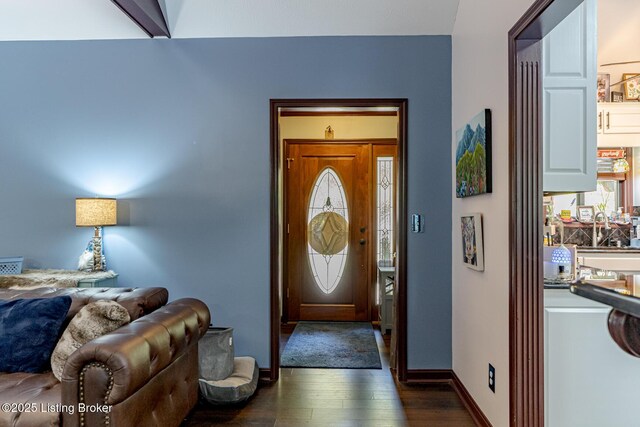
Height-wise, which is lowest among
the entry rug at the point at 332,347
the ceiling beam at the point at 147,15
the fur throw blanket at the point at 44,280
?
the entry rug at the point at 332,347

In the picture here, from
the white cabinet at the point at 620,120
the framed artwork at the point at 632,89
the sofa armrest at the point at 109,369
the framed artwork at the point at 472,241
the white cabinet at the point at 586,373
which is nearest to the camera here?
the sofa armrest at the point at 109,369

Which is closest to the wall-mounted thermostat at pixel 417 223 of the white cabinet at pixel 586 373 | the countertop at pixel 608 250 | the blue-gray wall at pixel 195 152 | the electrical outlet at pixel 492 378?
the blue-gray wall at pixel 195 152

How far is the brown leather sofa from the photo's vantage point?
1.69 meters

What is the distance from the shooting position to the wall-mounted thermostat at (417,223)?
3219 millimetres

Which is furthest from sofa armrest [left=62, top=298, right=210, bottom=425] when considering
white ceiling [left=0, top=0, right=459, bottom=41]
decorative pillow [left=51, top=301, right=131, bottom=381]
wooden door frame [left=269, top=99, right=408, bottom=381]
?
white ceiling [left=0, top=0, right=459, bottom=41]

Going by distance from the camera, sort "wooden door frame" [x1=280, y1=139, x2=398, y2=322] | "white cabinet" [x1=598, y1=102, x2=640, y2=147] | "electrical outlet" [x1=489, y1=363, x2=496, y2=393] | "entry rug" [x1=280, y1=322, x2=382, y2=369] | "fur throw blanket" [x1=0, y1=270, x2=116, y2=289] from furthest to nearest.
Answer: "wooden door frame" [x1=280, y1=139, x2=398, y2=322] → "white cabinet" [x1=598, y1=102, x2=640, y2=147] → "entry rug" [x1=280, y1=322, x2=382, y2=369] → "fur throw blanket" [x1=0, y1=270, x2=116, y2=289] → "electrical outlet" [x1=489, y1=363, x2=496, y2=393]

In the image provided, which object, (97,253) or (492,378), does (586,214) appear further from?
(97,253)

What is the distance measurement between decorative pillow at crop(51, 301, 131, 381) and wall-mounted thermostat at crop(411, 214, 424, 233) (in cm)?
211

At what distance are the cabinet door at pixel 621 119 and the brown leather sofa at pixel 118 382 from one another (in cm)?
398

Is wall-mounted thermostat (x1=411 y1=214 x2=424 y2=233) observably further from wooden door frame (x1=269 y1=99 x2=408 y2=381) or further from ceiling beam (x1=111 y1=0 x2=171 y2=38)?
ceiling beam (x1=111 y1=0 x2=171 y2=38)

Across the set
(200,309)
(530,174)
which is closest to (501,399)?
(530,174)

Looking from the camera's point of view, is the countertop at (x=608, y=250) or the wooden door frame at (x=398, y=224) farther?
the countertop at (x=608, y=250)

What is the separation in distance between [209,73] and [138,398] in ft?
7.93

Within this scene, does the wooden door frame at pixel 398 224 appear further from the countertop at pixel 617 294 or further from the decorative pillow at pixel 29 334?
the countertop at pixel 617 294
